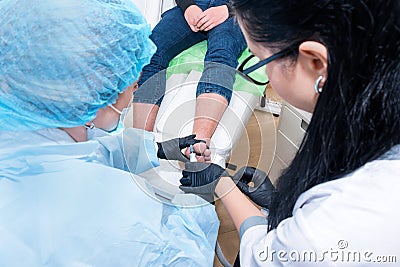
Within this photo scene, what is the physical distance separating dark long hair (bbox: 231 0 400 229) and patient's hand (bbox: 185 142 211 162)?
0.48m

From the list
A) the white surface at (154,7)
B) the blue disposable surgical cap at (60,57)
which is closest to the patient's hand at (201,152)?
the blue disposable surgical cap at (60,57)

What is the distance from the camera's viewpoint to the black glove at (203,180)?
941 millimetres

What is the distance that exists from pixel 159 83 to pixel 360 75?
883 mm

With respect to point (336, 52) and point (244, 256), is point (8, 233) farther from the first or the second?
point (336, 52)

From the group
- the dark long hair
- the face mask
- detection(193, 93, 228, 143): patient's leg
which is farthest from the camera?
detection(193, 93, 228, 143): patient's leg

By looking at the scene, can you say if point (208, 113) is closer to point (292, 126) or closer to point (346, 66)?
point (292, 126)

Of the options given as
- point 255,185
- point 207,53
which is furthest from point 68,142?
point 207,53

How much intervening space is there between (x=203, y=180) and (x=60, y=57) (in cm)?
44

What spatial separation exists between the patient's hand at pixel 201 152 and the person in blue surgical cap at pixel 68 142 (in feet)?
0.78

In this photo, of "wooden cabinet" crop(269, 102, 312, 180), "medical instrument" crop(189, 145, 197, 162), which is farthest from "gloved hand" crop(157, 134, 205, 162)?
"wooden cabinet" crop(269, 102, 312, 180)

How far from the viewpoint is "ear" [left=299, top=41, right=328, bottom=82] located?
0.50 meters

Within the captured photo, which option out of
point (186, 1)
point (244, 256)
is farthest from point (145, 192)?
point (186, 1)

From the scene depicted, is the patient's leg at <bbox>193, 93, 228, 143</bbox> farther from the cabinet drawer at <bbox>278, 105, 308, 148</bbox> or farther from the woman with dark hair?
the woman with dark hair

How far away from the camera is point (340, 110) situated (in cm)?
54
